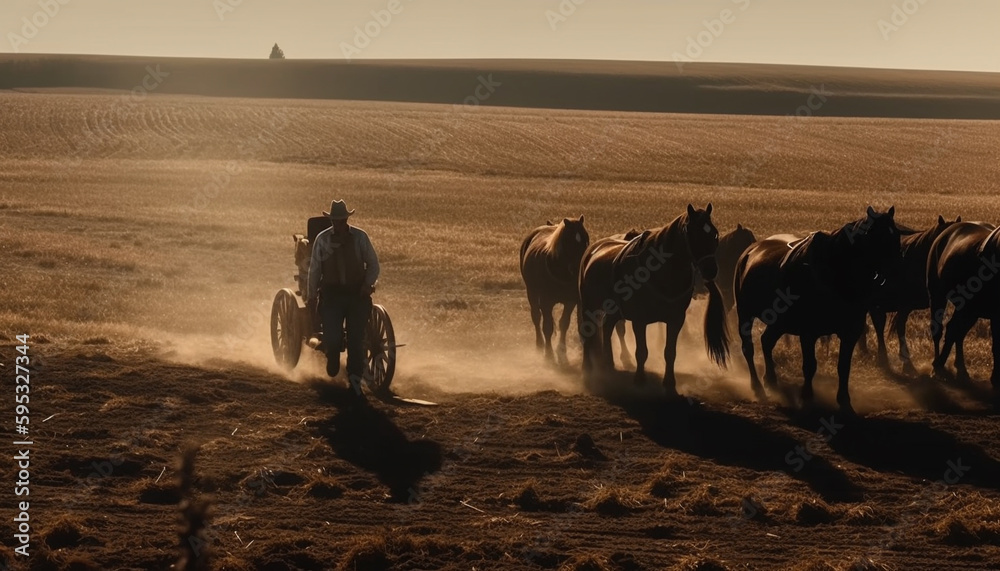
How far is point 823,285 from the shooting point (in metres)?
10.3

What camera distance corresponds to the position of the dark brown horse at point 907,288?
13.0 metres

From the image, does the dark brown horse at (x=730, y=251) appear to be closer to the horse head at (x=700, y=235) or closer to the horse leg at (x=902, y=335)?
the horse leg at (x=902, y=335)

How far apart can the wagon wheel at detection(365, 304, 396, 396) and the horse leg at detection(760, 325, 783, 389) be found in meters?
3.60

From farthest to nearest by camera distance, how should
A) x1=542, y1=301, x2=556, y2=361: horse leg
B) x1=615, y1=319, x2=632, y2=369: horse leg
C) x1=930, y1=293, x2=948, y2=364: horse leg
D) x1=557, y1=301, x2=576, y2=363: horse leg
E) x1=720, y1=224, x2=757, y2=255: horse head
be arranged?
1. x1=720, y1=224, x2=757, y2=255: horse head
2. x1=542, y1=301, x2=556, y2=361: horse leg
3. x1=557, y1=301, x2=576, y2=363: horse leg
4. x1=615, y1=319, x2=632, y2=369: horse leg
5. x1=930, y1=293, x2=948, y2=364: horse leg

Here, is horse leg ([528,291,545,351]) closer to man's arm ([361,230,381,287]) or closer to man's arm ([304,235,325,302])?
man's arm ([361,230,381,287])

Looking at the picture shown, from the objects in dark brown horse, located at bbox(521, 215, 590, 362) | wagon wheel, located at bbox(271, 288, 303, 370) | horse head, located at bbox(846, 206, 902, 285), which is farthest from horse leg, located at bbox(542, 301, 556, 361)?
horse head, located at bbox(846, 206, 902, 285)

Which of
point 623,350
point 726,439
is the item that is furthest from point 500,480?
point 623,350

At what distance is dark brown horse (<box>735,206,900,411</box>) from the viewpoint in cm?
997

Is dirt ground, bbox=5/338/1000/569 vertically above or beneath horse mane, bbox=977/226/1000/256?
beneath

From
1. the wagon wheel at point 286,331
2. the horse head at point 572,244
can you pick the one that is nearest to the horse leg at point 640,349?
the horse head at point 572,244

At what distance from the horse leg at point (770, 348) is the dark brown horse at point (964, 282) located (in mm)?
2080

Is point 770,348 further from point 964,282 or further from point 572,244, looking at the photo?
point 572,244

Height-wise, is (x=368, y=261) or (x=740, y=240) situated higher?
(x=740, y=240)

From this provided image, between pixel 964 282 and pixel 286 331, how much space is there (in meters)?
6.99
